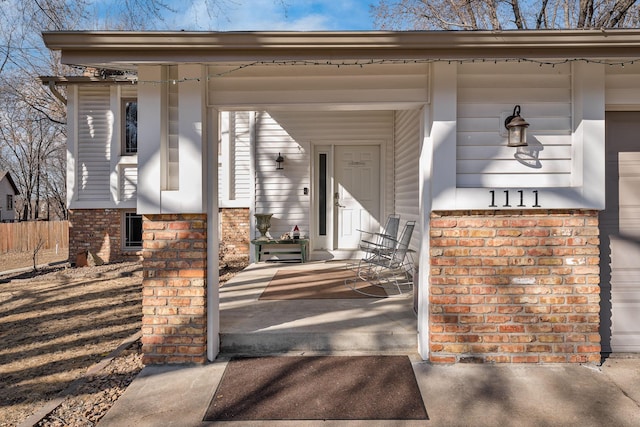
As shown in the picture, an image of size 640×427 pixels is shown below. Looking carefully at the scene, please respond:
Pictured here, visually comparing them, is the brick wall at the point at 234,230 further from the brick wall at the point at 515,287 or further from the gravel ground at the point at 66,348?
the brick wall at the point at 515,287

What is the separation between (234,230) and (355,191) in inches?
105

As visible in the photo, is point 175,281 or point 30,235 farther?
point 30,235

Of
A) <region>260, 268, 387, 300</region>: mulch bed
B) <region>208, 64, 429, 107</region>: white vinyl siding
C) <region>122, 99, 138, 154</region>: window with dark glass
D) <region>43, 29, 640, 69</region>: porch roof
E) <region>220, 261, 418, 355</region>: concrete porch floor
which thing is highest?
<region>122, 99, 138, 154</region>: window with dark glass

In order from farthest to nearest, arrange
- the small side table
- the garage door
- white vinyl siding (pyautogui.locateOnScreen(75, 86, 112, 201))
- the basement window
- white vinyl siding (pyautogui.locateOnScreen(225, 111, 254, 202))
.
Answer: the basement window → white vinyl siding (pyautogui.locateOnScreen(75, 86, 112, 201)) → white vinyl siding (pyautogui.locateOnScreen(225, 111, 254, 202)) → the small side table → the garage door

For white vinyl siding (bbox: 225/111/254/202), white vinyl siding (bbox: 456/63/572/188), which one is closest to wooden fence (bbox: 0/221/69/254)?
white vinyl siding (bbox: 225/111/254/202)

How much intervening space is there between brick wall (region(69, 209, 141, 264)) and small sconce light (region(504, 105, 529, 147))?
28.5ft

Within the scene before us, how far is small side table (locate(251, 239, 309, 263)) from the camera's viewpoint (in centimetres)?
684

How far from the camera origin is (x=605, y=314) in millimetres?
3260

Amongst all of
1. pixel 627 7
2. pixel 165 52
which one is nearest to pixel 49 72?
pixel 165 52

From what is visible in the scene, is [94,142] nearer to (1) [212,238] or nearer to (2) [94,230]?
(2) [94,230]

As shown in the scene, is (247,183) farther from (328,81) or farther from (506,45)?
(506,45)

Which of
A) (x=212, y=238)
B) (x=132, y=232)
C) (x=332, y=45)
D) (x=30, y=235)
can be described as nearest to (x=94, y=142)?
(x=132, y=232)

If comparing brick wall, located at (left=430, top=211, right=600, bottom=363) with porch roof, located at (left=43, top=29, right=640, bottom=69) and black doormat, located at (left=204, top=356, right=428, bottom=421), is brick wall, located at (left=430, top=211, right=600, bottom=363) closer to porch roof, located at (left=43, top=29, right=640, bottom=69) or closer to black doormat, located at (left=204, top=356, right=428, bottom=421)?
black doormat, located at (left=204, top=356, right=428, bottom=421)

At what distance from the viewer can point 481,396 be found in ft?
8.64
